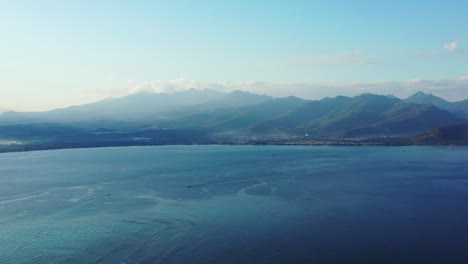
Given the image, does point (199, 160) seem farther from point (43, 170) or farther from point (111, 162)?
point (43, 170)

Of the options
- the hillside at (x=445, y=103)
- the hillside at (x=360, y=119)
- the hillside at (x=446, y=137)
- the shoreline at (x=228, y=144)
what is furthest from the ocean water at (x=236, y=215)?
the hillside at (x=445, y=103)

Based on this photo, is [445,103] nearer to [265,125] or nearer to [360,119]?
[360,119]

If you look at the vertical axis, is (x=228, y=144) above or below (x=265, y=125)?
below

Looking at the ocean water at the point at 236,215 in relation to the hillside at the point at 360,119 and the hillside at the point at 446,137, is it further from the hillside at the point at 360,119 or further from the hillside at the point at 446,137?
the hillside at the point at 360,119

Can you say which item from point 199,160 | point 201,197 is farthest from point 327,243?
point 199,160

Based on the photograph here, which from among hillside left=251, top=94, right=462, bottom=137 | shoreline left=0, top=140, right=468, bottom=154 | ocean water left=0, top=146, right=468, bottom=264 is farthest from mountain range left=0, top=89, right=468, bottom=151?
ocean water left=0, top=146, right=468, bottom=264

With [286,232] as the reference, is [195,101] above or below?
above

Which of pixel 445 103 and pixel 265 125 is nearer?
pixel 265 125

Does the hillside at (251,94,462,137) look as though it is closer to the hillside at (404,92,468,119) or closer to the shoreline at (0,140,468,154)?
the shoreline at (0,140,468,154)

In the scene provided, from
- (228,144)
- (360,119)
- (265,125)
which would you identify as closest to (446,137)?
(228,144)
